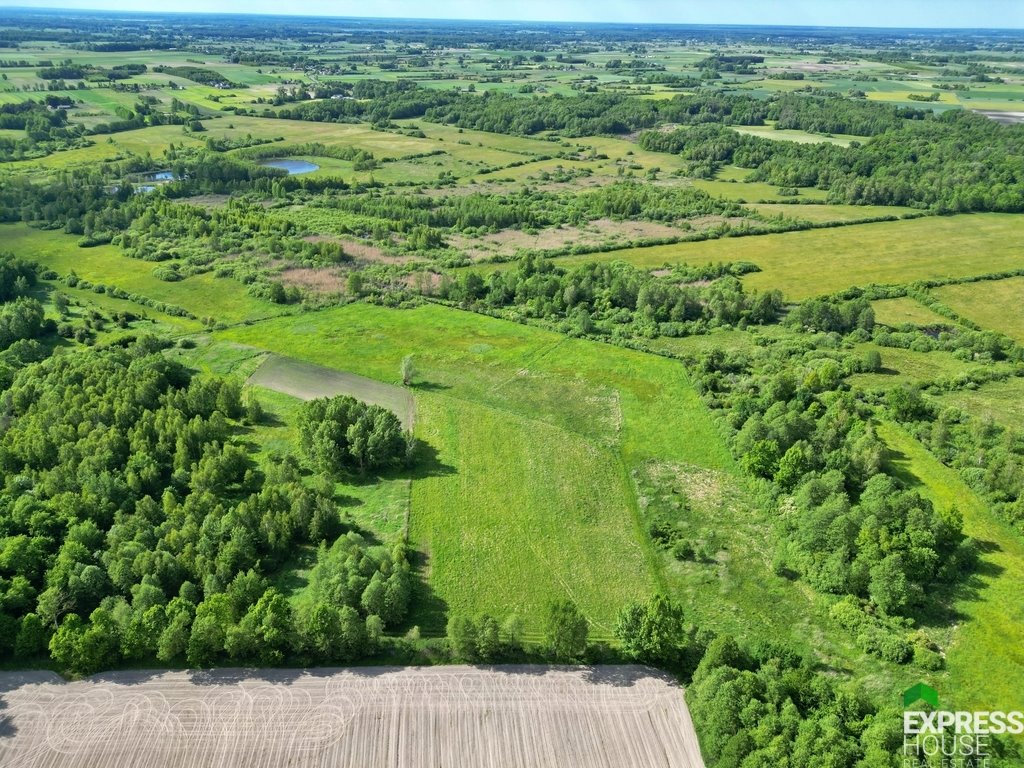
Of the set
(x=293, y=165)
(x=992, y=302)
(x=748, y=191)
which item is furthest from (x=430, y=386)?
(x=293, y=165)

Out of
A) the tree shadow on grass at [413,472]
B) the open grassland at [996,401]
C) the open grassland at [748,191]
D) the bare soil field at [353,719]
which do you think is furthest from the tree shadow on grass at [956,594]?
the open grassland at [748,191]

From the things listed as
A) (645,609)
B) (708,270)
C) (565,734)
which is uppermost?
(708,270)

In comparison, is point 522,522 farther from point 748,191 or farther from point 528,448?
point 748,191

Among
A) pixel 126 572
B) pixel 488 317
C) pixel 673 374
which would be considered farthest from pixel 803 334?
pixel 126 572

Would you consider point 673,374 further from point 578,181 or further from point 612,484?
point 578,181

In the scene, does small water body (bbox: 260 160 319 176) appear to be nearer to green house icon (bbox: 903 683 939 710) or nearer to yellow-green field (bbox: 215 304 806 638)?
yellow-green field (bbox: 215 304 806 638)

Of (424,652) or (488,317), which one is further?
(488,317)

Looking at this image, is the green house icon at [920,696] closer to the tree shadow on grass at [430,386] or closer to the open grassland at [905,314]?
the tree shadow on grass at [430,386]

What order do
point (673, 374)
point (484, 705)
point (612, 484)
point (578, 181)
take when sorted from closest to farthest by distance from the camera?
point (484, 705) → point (612, 484) → point (673, 374) → point (578, 181)
